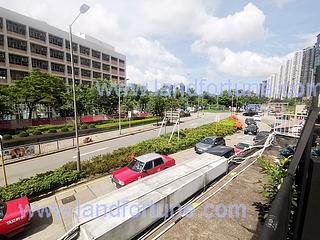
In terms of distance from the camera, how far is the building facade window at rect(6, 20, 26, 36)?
39.6m

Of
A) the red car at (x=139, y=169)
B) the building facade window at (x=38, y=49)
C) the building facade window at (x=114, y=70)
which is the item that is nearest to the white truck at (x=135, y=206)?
the red car at (x=139, y=169)

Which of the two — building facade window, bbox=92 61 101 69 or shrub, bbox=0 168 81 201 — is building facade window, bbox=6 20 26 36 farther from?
shrub, bbox=0 168 81 201

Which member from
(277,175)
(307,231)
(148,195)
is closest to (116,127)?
(148,195)

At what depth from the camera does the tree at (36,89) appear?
1092 inches

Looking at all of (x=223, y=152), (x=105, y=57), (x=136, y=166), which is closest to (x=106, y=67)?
(x=105, y=57)

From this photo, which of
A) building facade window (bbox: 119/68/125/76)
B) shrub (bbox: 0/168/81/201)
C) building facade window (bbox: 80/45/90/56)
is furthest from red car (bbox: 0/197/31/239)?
building facade window (bbox: 119/68/125/76)

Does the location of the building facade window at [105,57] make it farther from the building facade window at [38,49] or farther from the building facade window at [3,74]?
the building facade window at [3,74]

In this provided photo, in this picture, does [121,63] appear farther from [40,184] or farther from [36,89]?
[40,184]

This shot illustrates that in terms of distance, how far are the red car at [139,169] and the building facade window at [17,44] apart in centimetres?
4321

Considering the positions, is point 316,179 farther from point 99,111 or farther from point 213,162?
point 99,111

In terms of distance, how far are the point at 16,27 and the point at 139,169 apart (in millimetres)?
46192

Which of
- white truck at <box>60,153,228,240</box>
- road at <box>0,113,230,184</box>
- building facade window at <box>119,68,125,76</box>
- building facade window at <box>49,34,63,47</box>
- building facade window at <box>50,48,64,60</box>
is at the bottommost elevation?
road at <box>0,113,230,184</box>

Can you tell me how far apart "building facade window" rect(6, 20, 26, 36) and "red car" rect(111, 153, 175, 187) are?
44.4m

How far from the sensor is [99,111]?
40.8 metres
